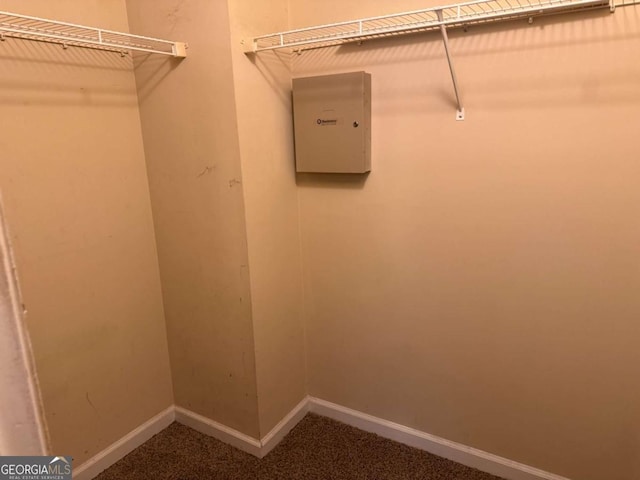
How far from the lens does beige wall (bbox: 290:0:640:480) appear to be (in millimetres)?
1498

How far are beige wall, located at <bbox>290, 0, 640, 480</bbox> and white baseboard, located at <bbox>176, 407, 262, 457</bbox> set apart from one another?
60 cm

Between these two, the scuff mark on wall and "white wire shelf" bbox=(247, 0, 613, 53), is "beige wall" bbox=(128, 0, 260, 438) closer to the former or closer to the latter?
the scuff mark on wall

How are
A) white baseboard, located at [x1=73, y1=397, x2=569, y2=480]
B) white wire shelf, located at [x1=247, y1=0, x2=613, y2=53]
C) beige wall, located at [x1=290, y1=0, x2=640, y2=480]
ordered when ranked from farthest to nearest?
white baseboard, located at [x1=73, y1=397, x2=569, y2=480], beige wall, located at [x1=290, y1=0, x2=640, y2=480], white wire shelf, located at [x1=247, y1=0, x2=613, y2=53]

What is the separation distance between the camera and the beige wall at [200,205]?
179cm

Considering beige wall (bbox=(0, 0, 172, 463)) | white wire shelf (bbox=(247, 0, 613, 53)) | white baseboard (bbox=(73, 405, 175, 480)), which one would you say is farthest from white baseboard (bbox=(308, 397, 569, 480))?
white wire shelf (bbox=(247, 0, 613, 53))

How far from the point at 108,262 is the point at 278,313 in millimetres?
794

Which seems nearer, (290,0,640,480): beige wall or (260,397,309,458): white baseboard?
(290,0,640,480): beige wall

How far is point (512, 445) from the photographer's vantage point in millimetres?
1849

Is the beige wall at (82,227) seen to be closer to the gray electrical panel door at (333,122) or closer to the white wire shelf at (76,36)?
the white wire shelf at (76,36)

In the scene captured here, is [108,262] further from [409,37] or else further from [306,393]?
[409,37]

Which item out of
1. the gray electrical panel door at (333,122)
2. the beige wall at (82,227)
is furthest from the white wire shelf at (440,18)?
the beige wall at (82,227)

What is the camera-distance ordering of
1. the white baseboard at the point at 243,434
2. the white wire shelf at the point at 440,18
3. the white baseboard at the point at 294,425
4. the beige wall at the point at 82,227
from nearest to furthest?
the white wire shelf at the point at 440,18
the beige wall at the point at 82,227
the white baseboard at the point at 294,425
the white baseboard at the point at 243,434

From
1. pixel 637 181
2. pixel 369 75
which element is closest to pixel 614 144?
pixel 637 181

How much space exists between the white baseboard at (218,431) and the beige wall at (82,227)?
0.19m
